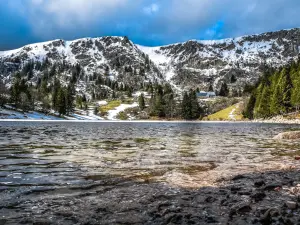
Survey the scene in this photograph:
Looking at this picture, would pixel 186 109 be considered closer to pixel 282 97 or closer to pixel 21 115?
pixel 282 97

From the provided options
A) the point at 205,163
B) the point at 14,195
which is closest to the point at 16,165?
the point at 14,195

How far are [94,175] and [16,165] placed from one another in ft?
16.3

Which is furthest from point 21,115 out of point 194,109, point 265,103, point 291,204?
point 291,204

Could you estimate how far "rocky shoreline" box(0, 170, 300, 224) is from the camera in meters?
7.09

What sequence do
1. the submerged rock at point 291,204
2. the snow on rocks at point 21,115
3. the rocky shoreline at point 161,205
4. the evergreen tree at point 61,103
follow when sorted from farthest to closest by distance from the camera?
the evergreen tree at point 61,103, the snow on rocks at point 21,115, the submerged rock at point 291,204, the rocky shoreline at point 161,205

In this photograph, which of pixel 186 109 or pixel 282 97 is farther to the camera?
pixel 186 109

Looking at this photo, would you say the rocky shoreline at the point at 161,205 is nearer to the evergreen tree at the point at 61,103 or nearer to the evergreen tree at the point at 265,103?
the evergreen tree at the point at 265,103

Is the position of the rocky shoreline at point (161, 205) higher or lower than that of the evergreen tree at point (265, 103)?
lower

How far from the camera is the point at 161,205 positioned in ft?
27.2

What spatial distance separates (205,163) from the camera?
16391 mm

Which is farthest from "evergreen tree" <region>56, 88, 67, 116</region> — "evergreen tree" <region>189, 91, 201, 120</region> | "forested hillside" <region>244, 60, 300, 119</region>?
"forested hillside" <region>244, 60, 300, 119</region>

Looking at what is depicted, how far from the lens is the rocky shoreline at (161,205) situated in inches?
279

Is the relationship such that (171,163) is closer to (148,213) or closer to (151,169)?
(151,169)

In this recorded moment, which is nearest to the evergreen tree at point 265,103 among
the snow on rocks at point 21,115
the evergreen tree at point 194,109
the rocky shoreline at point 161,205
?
the evergreen tree at point 194,109
